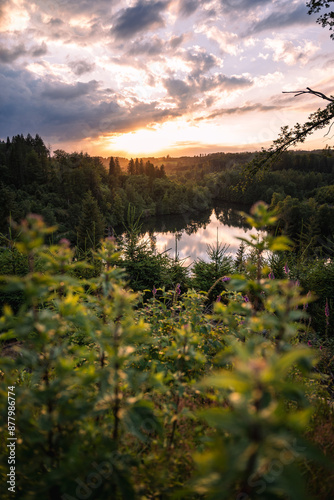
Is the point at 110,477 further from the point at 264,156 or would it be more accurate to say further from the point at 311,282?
the point at 264,156

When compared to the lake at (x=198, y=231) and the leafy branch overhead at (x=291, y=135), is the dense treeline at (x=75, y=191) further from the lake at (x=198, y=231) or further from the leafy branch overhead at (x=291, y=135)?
the leafy branch overhead at (x=291, y=135)

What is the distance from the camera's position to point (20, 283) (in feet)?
3.51

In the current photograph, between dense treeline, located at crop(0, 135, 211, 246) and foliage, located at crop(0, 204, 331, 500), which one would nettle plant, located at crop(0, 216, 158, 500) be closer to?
foliage, located at crop(0, 204, 331, 500)

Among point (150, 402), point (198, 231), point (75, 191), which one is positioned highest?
point (75, 191)

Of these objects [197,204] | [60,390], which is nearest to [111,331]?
[60,390]

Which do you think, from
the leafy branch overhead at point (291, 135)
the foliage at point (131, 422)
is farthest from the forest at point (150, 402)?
the leafy branch overhead at point (291, 135)

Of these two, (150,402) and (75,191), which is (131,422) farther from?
(75,191)

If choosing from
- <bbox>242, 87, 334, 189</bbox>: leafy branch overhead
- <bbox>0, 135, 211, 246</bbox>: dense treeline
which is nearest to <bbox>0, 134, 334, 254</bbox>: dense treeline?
<bbox>0, 135, 211, 246</bbox>: dense treeline

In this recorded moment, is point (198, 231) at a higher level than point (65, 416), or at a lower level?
lower

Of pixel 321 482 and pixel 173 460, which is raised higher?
pixel 173 460

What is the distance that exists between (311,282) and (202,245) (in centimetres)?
3366

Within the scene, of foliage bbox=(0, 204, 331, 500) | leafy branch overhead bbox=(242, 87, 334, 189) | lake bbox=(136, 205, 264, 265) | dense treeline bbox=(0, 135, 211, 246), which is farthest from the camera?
dense treeline bbox=(0, 135, 211, 246)

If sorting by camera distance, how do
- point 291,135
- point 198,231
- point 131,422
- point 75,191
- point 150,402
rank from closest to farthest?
point 131,422 → point 150,402 → point 291,135 → point 198,231 → point 75,191

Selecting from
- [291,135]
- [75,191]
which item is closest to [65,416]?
[291,135]
